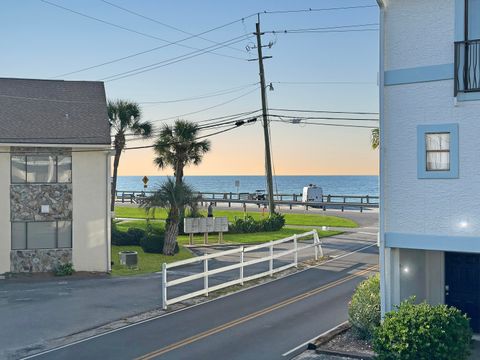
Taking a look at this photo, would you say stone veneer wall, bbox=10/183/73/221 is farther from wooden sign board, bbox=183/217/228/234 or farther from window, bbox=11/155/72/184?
wooden sign board, bbox=183/217/228/234

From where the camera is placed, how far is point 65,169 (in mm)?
29969

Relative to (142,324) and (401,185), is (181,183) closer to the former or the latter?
(142,324)

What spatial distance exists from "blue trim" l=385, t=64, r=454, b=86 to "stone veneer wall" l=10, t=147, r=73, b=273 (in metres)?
19.2

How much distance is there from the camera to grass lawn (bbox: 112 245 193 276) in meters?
30.0

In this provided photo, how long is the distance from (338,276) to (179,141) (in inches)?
636

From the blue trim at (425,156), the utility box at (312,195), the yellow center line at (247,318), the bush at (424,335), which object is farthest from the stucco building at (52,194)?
the utility box at (312,195)

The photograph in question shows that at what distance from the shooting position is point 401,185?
1448cm

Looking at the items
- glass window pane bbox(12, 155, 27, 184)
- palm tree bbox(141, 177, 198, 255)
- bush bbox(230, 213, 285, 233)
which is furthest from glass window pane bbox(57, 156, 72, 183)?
bush bbox(230, 213, 285, 233)

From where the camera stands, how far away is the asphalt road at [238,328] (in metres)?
15.8

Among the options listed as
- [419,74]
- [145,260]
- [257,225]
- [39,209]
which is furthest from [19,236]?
[419,74]

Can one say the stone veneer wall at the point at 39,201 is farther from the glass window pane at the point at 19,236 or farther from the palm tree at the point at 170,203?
the palm tree at the point at 170,203

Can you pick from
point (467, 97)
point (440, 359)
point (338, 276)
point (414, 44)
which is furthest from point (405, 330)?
point (338, 276)

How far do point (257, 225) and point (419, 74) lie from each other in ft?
101

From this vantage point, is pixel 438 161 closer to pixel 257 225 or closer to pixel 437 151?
pixel 437 151
